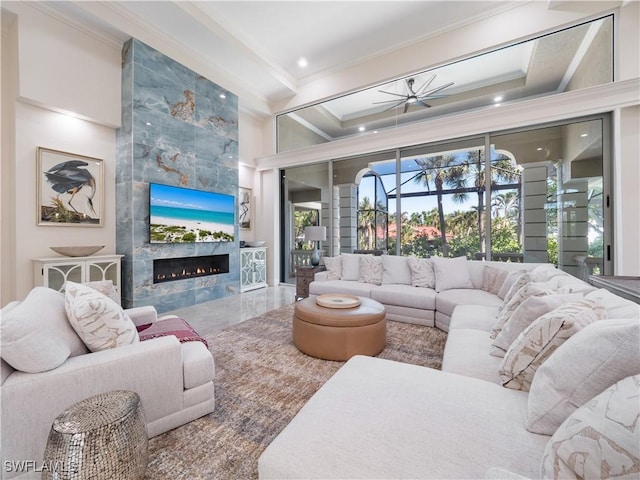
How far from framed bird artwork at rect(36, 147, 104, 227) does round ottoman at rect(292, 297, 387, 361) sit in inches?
134

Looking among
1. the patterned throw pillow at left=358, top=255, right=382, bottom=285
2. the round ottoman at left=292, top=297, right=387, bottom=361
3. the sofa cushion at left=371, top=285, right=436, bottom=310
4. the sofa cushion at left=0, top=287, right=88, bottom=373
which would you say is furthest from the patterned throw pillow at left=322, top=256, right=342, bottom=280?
the sofa cushion at left=0, top=287, right=88, bottom=373

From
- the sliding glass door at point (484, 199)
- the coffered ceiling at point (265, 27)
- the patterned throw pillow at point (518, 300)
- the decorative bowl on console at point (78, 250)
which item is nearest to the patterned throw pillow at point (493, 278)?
the sliding glass door at point (484, 199)

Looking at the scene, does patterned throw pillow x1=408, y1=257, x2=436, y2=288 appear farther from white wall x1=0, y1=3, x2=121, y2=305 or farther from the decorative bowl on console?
white wall x1=0, y1=3, x2=121, y2=305

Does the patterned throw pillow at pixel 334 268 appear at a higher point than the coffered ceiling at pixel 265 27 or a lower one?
lower

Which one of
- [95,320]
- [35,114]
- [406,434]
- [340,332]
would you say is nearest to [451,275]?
[340,332]

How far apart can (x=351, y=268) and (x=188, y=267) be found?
9.54 feet

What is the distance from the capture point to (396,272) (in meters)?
3.96

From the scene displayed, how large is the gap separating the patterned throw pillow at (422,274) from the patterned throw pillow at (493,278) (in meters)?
0.60

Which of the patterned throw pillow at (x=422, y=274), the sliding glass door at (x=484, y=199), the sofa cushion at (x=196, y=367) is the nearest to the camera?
the sofa cushion at (x=196, y=367)

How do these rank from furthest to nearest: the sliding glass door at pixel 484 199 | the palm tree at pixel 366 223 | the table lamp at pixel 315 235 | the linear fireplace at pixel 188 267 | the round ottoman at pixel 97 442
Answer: the palm tree at pixel 366 223 < the table lamp at pixel 315 235 < the linear fireplace at pixel 188 267 < the sliding glass door at pixel 484 199 < the round ottoman at pixel 97 442

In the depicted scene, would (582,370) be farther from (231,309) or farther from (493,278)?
(231,309)

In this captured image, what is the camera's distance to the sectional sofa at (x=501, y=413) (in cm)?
69

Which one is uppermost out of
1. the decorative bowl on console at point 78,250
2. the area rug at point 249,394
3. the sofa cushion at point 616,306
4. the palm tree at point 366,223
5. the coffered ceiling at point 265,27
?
the coffered ceiling at point 265,27

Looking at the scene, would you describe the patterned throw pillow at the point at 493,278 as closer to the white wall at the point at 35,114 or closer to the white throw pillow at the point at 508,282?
the white throw pillow at the point at 508,282
